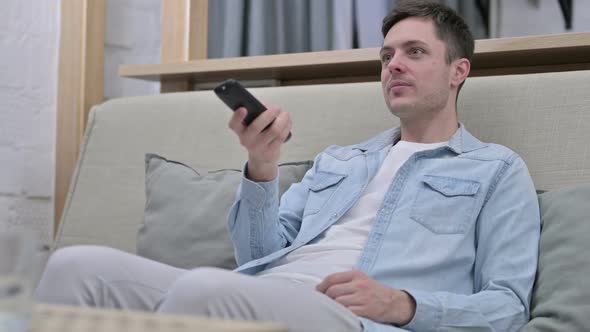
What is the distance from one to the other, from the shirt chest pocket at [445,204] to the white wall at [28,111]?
1.29 m

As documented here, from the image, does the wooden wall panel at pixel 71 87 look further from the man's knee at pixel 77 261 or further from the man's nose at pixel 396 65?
the man's knee at pixel 77 261

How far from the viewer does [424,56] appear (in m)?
1.72

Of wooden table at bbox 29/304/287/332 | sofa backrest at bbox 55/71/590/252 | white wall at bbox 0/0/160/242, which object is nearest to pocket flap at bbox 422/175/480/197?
sofa backrest at bbox 55/71/590/252

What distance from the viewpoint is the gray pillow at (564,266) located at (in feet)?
4.43

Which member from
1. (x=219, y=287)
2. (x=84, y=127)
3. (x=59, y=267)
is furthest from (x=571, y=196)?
(x=84, y=127)

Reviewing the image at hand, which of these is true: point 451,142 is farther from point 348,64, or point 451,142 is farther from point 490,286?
point 348,64

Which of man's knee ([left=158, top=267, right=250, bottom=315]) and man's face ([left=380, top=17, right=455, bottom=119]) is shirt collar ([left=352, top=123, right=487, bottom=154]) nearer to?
man's face ([left=380, top=17, right=455, bottom=119])

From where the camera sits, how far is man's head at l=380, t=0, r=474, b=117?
1691 millimetres

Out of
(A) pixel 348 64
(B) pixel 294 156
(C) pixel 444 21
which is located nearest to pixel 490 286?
(C) pixel 444 21

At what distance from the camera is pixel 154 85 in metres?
2.76

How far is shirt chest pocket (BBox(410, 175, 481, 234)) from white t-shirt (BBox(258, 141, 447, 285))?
9 cm

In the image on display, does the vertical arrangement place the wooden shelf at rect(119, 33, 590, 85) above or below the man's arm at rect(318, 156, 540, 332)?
above

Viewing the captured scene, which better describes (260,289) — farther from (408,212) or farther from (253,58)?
(253,58)

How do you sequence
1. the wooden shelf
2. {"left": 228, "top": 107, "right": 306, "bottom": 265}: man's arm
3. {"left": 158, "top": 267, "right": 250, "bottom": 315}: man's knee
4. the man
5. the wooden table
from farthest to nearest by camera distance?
the wooden shelf
{"left": 228, "top": 107, "right": 306, "bottom": 265}: man's arm
the man
{"left": 158, "top": 267, "right": 250, "bottom": 315}: man's knee
the wooden table
